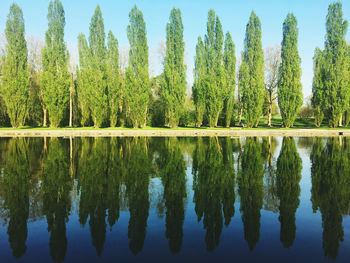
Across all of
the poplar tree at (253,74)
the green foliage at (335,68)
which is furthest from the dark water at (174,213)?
the green foliage at (335,68)

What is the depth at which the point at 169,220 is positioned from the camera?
635cm

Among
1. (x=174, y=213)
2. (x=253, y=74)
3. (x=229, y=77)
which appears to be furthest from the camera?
(x=229, y=77)

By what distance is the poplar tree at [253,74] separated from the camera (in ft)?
128

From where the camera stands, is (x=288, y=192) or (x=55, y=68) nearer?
(x=288, y=192)

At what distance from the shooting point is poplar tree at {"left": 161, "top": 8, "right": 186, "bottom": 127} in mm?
38031

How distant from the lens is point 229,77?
41500mm

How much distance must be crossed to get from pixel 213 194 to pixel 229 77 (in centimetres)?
3565

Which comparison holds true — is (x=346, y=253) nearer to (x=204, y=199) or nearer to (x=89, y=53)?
(x=204, y=199)

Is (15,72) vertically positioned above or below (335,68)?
below

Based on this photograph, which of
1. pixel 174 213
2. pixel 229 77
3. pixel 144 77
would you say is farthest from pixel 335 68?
pixel 174 213

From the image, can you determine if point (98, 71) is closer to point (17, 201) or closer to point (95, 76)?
point (95, 76)

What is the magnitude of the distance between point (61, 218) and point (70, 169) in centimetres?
528

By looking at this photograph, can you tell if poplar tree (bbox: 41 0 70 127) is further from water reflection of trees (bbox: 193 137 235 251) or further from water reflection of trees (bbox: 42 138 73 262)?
water reflection of trees (bbox: 193 137 235 251)

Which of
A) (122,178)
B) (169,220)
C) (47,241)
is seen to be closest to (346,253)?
(169,220)
